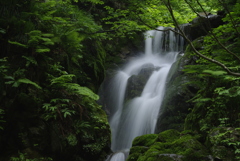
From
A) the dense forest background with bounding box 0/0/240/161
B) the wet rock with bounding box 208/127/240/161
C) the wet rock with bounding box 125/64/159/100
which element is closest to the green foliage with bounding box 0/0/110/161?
the dense forest background with bounding box 0/0/240/161

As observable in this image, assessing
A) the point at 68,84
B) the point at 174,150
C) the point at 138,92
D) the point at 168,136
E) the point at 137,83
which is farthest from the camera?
the point at 137,83

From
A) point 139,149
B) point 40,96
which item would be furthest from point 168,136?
point 40,96

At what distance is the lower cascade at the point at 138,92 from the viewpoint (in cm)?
997

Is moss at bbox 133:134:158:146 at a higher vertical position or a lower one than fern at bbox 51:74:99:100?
lower

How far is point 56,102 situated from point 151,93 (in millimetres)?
7125

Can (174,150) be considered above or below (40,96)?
below

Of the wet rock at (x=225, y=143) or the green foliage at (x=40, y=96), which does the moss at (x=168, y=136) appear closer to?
the wet rock at (x=225, y=143)

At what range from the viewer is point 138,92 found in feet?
40.9

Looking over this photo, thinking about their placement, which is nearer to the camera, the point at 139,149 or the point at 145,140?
the point at 139,149

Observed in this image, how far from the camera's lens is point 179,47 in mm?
16047

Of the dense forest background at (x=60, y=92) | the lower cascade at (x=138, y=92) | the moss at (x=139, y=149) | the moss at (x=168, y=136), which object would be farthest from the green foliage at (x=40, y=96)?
the moss at (x=168, y=136)

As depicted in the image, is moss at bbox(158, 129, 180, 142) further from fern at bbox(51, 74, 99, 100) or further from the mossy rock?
fern at bbox(51, 74, 99, 100)

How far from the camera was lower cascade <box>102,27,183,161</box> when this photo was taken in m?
9.97

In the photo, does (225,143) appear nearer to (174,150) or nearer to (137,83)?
(174,150)
